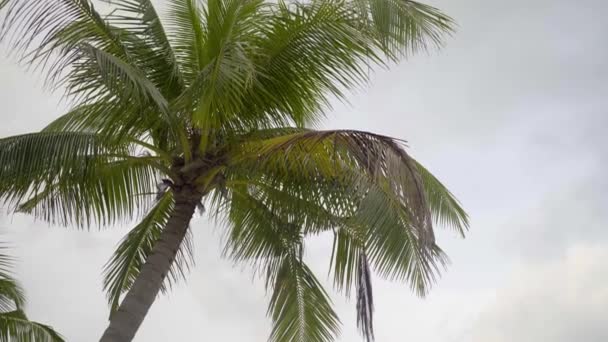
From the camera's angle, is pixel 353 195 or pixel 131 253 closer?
pixel 353 195

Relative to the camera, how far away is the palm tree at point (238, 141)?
7500 mm

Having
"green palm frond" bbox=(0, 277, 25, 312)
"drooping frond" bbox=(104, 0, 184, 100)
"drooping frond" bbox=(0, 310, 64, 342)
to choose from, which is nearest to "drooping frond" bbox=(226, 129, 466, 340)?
"drooping frond" bbox=(104, 0, 184, 100)

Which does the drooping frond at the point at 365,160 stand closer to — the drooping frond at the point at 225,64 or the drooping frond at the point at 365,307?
the drooping frond at the point at 225,64

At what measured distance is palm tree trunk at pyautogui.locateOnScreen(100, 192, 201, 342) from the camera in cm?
754

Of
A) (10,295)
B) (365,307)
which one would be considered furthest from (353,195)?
(10,295)

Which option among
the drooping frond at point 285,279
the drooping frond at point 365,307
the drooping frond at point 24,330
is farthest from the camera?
the drooping frond at point 24,330

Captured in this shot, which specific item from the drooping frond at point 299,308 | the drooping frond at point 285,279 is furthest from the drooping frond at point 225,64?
the drooping frond at point 299,308

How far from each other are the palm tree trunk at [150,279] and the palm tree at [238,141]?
16mm

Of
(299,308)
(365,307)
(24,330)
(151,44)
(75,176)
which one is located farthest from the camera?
(24,330)

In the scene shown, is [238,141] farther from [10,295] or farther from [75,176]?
[10,295]

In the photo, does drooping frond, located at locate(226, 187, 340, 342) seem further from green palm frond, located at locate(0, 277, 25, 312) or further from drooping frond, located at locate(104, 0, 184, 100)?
green palm frond, located at locate(0, 277, 25, 312)

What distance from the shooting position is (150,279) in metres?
7.98

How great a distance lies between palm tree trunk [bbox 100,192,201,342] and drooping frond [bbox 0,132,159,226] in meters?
0.82

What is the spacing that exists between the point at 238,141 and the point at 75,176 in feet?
6.43
